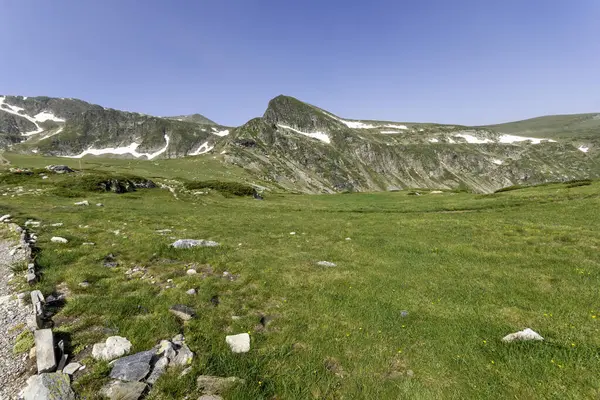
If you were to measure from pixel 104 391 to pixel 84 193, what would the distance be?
47.8m

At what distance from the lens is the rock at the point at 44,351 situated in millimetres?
7160

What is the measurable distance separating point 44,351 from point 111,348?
1.51m

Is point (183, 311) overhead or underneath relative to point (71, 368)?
underneath

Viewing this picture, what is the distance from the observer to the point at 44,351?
752 cm

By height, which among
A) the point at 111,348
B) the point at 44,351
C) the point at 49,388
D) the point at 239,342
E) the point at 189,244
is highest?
the point at 44,351

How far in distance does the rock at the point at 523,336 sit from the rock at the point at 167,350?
1014cm

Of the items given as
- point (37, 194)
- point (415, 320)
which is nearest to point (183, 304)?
point (415, 320)

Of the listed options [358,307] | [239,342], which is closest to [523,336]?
[358,307]

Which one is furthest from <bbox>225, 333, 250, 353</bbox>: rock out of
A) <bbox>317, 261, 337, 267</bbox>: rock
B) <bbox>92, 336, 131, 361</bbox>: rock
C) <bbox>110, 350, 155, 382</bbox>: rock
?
<bbox>317, 261, 337, 267</bbox>: rock

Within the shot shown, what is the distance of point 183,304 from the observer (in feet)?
37.1

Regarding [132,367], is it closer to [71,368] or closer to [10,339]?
[71,368]

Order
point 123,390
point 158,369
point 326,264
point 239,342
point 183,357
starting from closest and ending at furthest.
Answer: point 123,390 → point 158,369 → point 183,357 → point 239,342 → point 326,264

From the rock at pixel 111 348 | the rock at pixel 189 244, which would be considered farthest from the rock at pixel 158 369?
the rock at pixel 189 244

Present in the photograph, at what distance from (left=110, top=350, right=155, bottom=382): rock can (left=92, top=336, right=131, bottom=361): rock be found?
0.42 m
